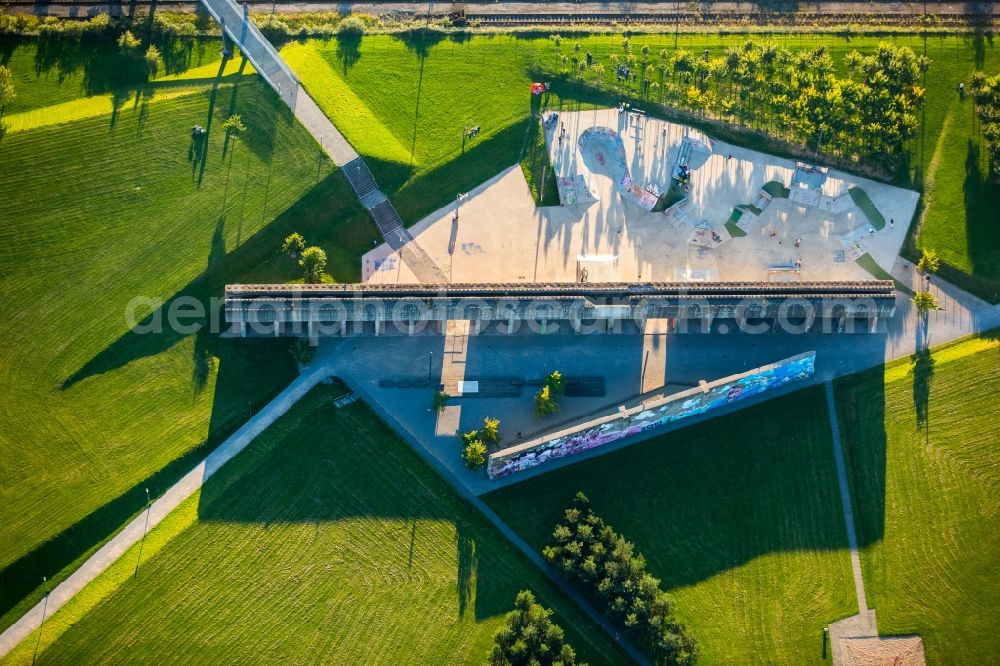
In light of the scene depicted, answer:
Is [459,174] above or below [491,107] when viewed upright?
below

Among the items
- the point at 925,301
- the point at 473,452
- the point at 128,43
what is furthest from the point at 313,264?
the point at 925,301

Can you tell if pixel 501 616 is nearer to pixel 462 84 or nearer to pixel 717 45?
pixel 462 84

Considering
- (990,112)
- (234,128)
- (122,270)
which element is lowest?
(122,270)

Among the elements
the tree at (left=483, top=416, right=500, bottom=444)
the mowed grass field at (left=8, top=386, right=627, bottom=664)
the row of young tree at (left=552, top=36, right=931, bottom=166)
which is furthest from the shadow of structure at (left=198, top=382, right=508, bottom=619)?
the row of young tree at (left=552, top=36, right=931, bottom=166)

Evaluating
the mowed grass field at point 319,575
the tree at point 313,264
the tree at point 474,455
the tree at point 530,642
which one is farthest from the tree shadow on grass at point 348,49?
the tree at point 530,642

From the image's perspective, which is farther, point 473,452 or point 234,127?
point 234,127

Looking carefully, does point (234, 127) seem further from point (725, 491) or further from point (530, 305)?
point (725, 491)

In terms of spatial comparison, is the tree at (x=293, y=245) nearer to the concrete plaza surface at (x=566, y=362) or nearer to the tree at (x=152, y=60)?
the concrete plaza surface at (x=566, y=362)
